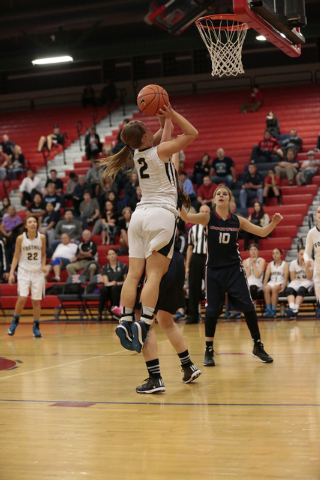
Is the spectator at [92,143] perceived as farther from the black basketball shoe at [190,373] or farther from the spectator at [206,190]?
the black basketball shoe at [190,373]

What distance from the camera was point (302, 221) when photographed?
14680mm

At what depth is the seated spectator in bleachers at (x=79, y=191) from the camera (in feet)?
56.1

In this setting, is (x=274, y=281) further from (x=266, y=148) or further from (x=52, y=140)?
(x=52, y=140)

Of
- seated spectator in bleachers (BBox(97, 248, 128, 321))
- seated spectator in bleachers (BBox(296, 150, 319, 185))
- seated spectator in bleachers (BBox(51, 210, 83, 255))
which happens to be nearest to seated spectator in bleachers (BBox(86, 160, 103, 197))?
seated spectator in bleachers (BBox(51, 210, 83, 255))

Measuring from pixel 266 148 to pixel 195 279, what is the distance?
748 centimetres

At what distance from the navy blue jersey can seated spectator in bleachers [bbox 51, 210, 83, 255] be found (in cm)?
962

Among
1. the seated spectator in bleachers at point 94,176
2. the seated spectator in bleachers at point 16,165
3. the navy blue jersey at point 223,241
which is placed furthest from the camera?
the seated spectator in bleachers at point 16,165

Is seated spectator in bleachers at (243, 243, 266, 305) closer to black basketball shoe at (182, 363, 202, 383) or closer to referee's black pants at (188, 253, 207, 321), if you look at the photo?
referee's black pants at (188, 253, 207, 321)

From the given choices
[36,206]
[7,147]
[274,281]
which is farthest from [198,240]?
[7,147]

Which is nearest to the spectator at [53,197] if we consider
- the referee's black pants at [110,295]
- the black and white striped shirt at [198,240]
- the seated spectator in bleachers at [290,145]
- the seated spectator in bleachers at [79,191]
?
the seated spectator in bleachers at [79,191]

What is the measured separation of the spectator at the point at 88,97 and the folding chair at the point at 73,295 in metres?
11.6

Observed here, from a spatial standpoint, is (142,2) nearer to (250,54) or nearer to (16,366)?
(250,54)

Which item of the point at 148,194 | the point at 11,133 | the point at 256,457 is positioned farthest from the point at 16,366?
the point at 11,133

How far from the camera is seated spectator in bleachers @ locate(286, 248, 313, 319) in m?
11.5
